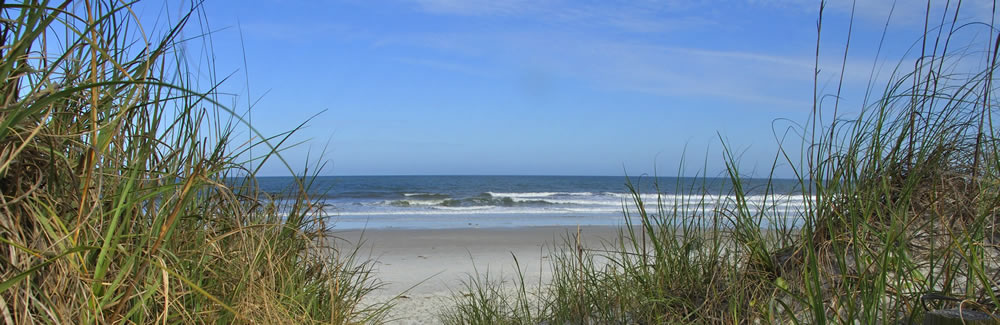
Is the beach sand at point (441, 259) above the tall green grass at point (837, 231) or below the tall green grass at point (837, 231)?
below

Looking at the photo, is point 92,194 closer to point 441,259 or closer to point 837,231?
point 837,231

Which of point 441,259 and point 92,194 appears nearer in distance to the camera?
point 92,194

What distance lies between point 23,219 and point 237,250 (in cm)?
80

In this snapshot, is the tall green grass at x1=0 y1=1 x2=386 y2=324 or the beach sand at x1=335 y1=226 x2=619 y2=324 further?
the beach sand at x1=335 y1=226 x2=619 y2=324

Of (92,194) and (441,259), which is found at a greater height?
(92,194)

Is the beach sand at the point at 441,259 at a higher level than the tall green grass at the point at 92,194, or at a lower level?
lower

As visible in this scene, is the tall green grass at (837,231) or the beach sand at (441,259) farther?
the beach sand at (441,259)

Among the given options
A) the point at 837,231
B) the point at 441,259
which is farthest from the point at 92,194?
the point at 441,259

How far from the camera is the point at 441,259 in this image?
27.4 feet

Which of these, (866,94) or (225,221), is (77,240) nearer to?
(225,221)

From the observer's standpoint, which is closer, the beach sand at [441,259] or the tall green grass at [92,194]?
the tall green grass at [92,194]

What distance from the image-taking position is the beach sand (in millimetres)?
5008

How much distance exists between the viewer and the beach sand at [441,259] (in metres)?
5.01

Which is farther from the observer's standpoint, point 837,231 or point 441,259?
point 441,259
